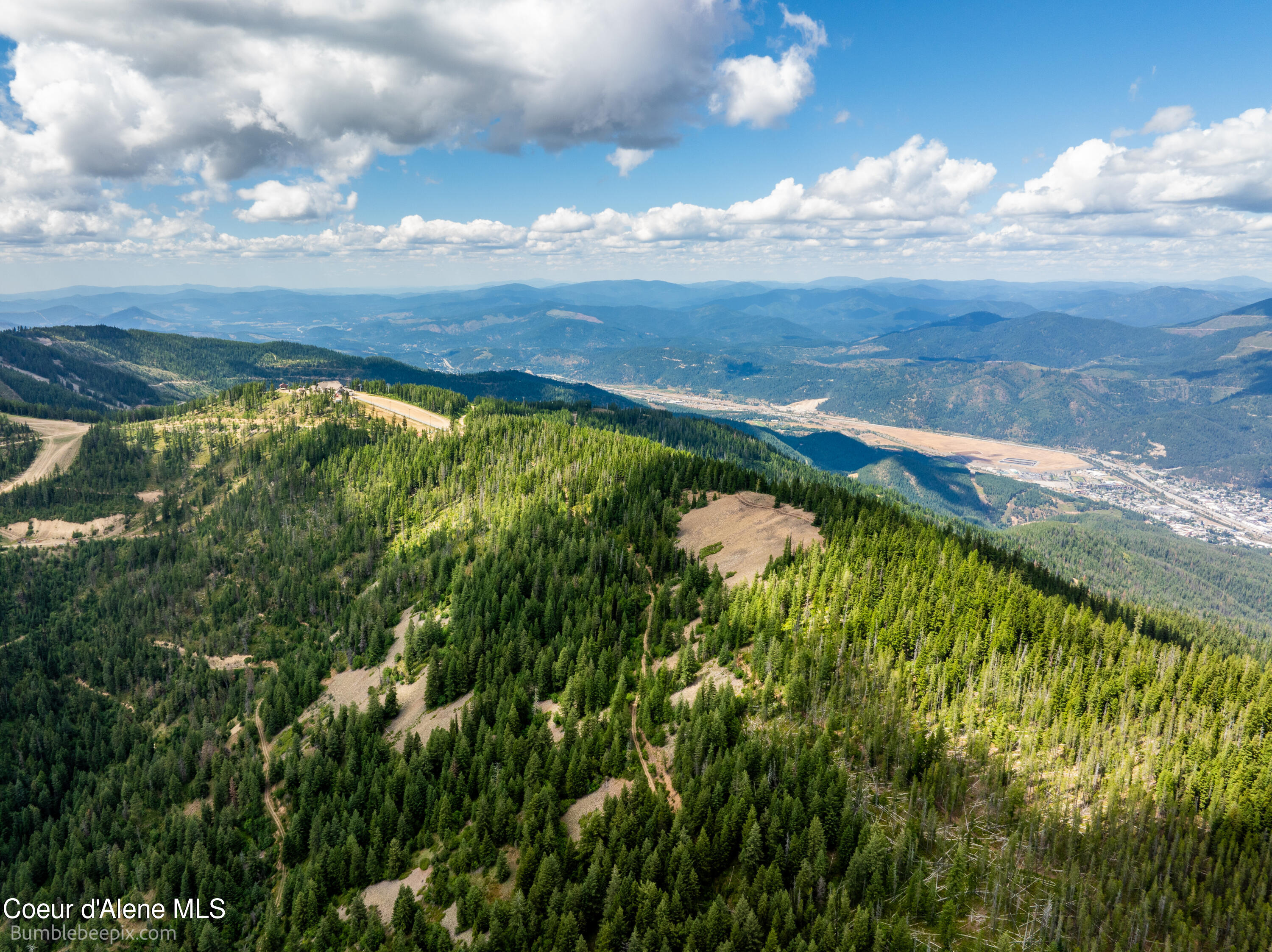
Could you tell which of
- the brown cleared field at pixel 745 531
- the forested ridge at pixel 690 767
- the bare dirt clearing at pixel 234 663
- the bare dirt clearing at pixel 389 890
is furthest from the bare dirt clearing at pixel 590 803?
the bare dirt clearing at pixel 234 663

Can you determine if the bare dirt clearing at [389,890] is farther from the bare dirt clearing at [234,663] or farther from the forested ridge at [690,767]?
the bare dirt clearing at [234,663]

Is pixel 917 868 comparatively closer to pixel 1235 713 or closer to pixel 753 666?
pixel 753 666

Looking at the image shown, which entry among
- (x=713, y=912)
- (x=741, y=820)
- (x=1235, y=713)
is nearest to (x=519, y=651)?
(x=741, y=820)

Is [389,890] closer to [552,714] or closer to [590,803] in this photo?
[590,803]

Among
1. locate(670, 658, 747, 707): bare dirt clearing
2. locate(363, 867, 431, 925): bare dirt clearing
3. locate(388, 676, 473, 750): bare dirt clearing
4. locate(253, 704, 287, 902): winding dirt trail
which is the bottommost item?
locate(253, 704, 287, 902): winding dirt trail

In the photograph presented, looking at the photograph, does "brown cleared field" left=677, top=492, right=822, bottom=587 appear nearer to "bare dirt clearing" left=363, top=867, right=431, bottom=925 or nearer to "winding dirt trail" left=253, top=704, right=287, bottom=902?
"bare dirt clearing" left=363, top=867, right=431, bottom=925

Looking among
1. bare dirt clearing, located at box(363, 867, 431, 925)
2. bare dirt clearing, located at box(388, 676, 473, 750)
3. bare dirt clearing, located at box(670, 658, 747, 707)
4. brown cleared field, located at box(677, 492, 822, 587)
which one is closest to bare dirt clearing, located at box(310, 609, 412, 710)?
bare dirt clearing, located at box(388, 676, 473, 750)
